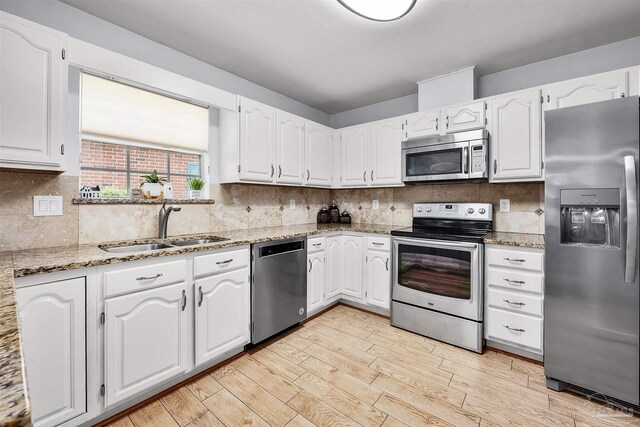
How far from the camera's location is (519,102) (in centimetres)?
244

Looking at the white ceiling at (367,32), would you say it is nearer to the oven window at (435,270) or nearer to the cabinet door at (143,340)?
the oven window at (435,270)

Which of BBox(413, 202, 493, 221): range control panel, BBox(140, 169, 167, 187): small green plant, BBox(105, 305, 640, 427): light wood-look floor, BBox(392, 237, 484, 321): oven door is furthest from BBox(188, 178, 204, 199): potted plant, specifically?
BBox(413, 202, 493, 221): range control panel

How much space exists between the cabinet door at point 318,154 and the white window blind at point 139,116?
3.78 feet

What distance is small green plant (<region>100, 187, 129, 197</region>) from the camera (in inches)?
86.7

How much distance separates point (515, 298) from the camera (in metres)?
2.23

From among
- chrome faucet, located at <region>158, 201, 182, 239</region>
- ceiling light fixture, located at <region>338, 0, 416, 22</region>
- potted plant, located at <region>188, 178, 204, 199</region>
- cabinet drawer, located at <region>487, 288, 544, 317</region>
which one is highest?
ceiling light fixture, located at <region>338, 0, 416, 22</region>

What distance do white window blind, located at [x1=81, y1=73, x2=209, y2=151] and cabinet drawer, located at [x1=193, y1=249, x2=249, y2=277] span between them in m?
1.13

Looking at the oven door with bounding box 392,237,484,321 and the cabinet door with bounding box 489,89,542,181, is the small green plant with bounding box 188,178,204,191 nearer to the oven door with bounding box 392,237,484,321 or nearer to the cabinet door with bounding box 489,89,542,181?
the oven door with bounding box 392,237,484,321

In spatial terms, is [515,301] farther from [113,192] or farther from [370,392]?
[113,192]

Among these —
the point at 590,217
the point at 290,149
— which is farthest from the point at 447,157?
the point at 290,149

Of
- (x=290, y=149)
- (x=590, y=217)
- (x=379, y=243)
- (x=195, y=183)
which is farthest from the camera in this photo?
(x=290, y=149)

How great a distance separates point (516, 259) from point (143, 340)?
262 centimetres

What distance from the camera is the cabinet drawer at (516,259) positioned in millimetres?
2127

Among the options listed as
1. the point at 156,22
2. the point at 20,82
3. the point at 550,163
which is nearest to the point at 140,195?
the point at 20,82
